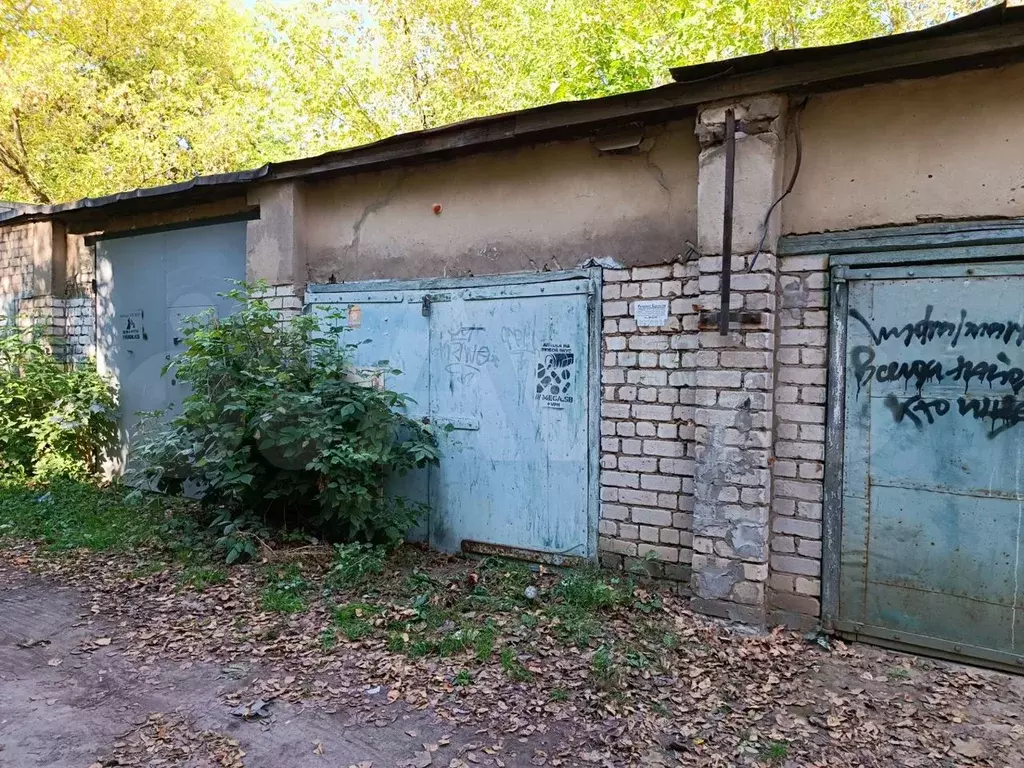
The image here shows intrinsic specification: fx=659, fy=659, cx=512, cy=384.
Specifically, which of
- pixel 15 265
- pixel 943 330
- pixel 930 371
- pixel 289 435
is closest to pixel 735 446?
pixel 930 371

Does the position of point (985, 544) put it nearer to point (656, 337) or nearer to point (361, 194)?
point (656, 337)

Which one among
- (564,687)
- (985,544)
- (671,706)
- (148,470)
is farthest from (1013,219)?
(148,470)

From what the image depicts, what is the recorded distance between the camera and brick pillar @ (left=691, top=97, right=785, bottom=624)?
3.66 metres

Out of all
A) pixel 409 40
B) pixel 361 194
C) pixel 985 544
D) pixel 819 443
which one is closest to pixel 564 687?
pixel 819 443

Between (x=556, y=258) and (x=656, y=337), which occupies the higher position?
(x=556, y=258)

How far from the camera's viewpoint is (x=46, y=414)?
7023mm

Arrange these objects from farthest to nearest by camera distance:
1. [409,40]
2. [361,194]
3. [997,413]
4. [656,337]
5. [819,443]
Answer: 1. [409,40]
2. [361,194]
3. [656,337]
4. [819,443]
5. [997,413]

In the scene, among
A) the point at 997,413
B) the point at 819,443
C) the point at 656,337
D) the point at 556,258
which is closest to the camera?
the point at 997,413

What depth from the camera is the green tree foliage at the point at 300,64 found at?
11.5 meters

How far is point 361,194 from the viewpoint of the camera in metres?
5.48

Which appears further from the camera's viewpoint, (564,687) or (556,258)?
(556,258)

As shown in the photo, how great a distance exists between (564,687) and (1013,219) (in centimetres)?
316

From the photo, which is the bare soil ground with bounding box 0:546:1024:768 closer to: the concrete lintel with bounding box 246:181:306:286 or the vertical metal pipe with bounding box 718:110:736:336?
the vertical metal pipe with bounding box 718:110:736:336

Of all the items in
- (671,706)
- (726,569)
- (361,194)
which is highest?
(361,194)
